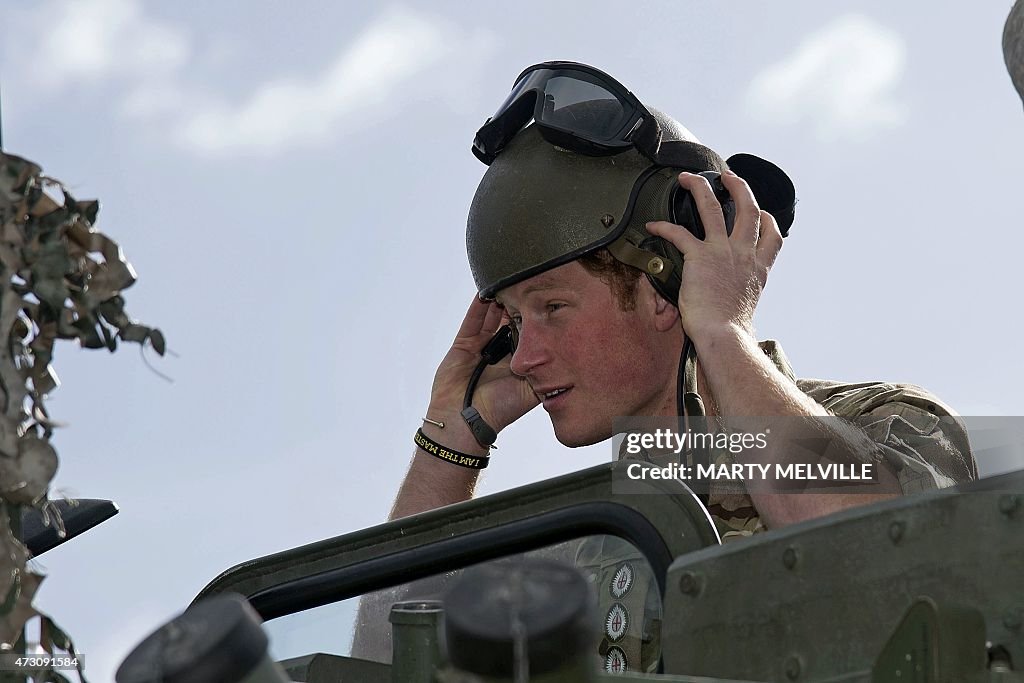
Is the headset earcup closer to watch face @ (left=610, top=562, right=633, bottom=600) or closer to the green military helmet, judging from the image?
the green military helmet

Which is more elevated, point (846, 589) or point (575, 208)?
point (575, 208)

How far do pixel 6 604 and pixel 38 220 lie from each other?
0.51 meters

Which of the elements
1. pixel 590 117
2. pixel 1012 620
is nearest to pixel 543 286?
pixel 590 117

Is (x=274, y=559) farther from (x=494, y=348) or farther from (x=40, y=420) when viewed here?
(x=494, y=348)

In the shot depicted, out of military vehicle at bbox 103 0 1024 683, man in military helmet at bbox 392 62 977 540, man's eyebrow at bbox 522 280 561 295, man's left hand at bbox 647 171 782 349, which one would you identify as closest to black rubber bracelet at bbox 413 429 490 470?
man in military helmet at bbox 392 62 977 540

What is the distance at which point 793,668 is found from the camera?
2098mm

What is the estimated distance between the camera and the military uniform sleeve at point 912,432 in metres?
3.60

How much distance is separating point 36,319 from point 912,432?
7.84 feet

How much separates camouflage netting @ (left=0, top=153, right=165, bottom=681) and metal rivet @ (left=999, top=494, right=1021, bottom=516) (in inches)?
44.4

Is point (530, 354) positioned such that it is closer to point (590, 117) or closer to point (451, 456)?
point (590, 117)

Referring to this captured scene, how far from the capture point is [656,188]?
14.8ft

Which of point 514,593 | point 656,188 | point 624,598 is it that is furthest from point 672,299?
point 514,593

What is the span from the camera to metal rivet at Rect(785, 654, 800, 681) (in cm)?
210

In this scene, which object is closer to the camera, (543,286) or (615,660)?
(615,660)
